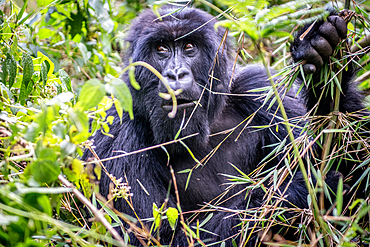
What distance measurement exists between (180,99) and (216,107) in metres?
0.47

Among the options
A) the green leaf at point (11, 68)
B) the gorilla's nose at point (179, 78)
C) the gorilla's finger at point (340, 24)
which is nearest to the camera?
the gorilla's finger at point (340, 24)

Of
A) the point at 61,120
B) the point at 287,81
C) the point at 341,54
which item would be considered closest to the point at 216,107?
the point at 287,81

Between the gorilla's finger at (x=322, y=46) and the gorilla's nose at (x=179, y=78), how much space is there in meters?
0.89

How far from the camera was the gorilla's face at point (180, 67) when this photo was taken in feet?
8.72

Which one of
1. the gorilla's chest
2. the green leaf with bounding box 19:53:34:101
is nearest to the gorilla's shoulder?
the gorilla's chest

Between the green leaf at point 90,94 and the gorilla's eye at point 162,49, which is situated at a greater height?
the green leaf at point 90,94

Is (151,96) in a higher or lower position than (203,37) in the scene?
lower

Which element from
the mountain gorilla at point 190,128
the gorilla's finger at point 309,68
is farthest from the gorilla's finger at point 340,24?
the mountain gorilla at point 190,128

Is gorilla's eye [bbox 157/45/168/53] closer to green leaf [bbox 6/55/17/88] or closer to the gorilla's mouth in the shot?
the gorilla's mouth

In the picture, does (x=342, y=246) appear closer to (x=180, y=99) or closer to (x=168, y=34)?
(x=180, y=99)

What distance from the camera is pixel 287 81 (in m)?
2.13

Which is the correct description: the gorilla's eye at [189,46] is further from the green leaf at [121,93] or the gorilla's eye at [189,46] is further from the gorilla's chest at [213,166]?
the green leaf at [121,93]

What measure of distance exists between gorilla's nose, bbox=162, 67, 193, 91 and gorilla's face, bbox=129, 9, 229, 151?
0.06 metres

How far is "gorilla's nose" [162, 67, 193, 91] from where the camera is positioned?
8.07ft
